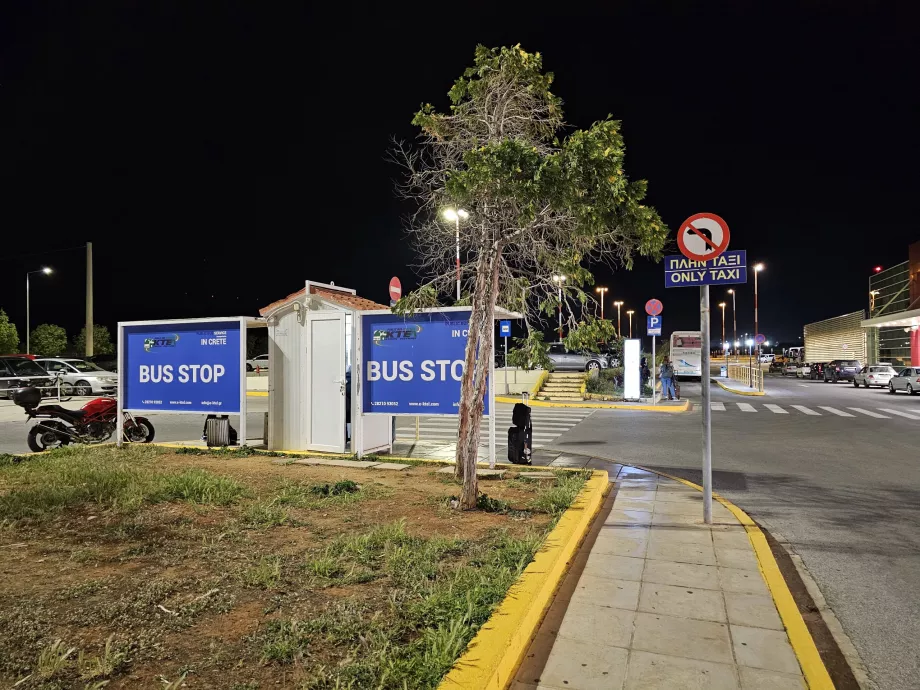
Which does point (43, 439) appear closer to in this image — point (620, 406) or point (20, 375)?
point (20, 375)

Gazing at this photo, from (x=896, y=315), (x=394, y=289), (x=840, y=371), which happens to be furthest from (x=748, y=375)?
(x=394, y=289)

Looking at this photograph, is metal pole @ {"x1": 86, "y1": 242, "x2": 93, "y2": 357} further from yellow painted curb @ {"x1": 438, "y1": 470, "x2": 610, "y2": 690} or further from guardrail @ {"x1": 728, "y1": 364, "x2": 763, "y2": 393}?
guardrail @ {"x1": 728, "y1": 364, "x2": 763, "y2": 393}

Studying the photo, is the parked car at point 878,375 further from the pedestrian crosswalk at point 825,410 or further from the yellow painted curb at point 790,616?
the yellow painted curb at point 790,616

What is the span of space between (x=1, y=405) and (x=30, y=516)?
2034 cm

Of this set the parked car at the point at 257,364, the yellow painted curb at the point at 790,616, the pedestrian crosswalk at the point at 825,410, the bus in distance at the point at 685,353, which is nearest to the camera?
the yellow painted curb at the point at 790,616

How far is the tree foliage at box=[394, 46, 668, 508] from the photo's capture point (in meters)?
5.53

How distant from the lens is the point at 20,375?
2425 cm

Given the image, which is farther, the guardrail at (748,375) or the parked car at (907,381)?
the guardrail at (748,375)

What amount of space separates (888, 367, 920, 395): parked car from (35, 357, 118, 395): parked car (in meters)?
36.1

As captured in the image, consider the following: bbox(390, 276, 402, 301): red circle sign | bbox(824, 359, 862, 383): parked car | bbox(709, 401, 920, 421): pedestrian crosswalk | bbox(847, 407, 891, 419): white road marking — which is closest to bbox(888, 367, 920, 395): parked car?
bbox(709, 401, 920, 421): pedestrian crosswalk

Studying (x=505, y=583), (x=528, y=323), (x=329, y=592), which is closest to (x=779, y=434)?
(x=528, y=323)

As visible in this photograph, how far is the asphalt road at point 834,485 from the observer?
410 centimetres

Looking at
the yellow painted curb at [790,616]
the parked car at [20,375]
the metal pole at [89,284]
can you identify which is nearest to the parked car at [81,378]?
the parked car at [20,375]

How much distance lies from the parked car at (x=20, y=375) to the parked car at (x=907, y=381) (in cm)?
3770
